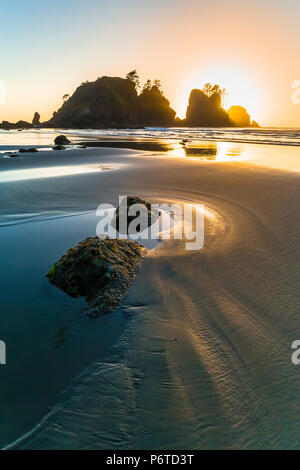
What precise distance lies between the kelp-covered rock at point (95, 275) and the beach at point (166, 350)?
12cm

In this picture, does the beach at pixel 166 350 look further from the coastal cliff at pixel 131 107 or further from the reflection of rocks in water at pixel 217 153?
the coastal cliff at pixel 131 107

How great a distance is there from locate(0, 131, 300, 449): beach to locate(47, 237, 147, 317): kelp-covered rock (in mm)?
117

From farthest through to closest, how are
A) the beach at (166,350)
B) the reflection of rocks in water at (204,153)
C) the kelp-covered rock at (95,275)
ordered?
the reflection of rocks in water at (204,153) < the kelp-covered rock at (95,275) < the beach at (166,350)

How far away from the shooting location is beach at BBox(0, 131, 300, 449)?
1.57 meters

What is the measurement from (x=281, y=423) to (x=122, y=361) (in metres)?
1.13

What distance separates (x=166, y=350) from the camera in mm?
2141

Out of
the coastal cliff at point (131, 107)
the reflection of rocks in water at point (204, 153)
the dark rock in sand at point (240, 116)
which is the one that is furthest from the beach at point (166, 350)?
the dark rock in sand at point (240, 116)

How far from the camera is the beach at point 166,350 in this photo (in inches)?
61.9

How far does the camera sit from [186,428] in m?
1.57

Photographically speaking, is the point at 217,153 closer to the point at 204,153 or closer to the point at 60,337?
the point at 204,153

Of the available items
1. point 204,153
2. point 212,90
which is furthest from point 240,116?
point 204,153

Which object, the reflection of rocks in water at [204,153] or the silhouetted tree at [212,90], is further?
the silhouetted tree at [212,90]

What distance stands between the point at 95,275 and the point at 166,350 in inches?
45.5

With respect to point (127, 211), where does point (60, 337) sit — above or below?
below
